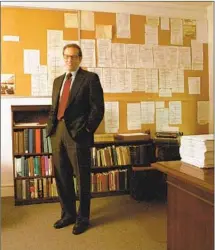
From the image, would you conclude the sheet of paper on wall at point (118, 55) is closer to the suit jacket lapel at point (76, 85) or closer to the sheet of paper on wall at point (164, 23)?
the sheet of paper on wall at point (164, 23)

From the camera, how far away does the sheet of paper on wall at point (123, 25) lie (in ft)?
12.7

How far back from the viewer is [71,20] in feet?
12.3

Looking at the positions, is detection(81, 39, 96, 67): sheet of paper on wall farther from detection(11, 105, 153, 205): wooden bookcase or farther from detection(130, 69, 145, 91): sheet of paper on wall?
detection(11, 105, 153, 205): wooden bookcase

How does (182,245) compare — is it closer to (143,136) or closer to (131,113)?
(143,136)

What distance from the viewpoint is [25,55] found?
3.62m

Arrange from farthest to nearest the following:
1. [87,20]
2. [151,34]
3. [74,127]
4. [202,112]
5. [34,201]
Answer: [202,112] → [151,34] → [87,20] → [34,201] → [74,127]

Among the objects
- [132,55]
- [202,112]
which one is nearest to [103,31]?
[132,55]

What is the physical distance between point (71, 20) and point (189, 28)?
5.03 feet

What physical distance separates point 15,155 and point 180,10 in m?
2.70

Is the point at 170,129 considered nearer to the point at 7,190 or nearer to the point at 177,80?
the point at 177,80

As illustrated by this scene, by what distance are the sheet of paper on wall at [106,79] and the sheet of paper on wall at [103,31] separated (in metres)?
0.39

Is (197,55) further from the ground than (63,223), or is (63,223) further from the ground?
(197,55)

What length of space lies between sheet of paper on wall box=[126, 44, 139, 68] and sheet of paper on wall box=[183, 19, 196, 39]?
696 millimetres

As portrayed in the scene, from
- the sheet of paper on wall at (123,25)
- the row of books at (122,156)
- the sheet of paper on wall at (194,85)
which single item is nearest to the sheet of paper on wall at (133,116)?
the row of books at (122,156)
